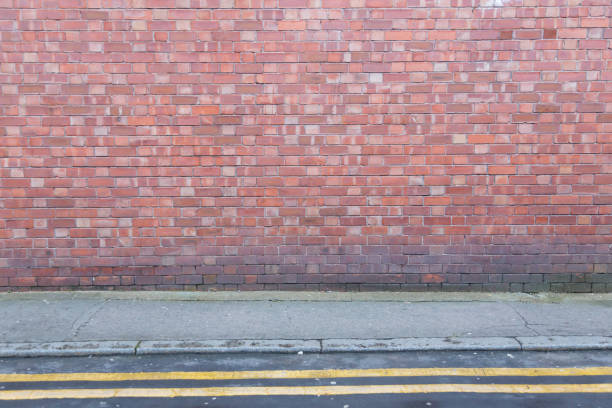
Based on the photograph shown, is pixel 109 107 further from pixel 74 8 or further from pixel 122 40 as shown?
pixel 74 8

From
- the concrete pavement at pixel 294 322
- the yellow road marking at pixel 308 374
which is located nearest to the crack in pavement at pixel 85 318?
the concrete pavement at pixel 294 322

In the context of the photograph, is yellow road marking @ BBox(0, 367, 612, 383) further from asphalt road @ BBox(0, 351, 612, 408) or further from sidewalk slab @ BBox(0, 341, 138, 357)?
sidewalk slab @ BBox(0, 341, 138, 357)

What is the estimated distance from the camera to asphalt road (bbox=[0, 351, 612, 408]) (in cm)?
381

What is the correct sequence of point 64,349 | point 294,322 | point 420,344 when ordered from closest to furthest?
1. point 64,349
2. point 420,344
3. point 294,322

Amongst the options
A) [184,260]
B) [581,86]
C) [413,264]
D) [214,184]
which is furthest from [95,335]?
Answer: [581,86]

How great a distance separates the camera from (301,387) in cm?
402

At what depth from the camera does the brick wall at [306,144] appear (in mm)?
5809

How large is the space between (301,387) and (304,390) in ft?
0.17

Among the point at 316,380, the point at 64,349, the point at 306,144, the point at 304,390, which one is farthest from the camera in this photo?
the point at 306,144

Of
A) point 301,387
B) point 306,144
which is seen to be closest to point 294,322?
point 301,387

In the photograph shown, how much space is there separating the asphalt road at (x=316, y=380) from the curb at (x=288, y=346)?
58 mm

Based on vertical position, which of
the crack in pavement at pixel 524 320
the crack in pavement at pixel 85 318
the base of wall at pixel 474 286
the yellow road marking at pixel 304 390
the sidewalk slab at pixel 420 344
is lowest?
the yellow road marking at pixel 304 390

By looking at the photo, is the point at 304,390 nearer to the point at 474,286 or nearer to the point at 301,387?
the point at 301,387

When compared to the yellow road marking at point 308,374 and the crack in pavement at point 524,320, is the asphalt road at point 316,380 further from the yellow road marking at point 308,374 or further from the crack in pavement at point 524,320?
the crack in pavement at point 524,320
